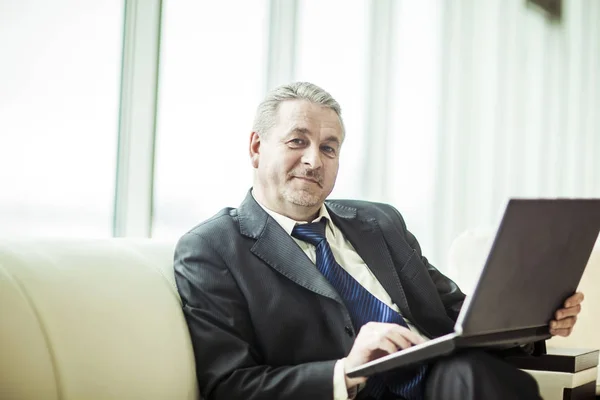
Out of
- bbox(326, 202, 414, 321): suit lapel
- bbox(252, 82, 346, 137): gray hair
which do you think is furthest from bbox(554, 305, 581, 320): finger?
bbox(252, 82, 346, 137): gray hair

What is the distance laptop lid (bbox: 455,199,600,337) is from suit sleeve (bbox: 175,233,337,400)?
376mm

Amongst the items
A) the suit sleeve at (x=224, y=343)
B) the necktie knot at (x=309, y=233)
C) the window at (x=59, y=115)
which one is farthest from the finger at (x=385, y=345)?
the window at (x=59, y=115)

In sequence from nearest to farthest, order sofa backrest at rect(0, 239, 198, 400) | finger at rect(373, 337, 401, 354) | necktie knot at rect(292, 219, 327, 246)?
sofa backrest at rect(0, 239, 198, 400) → finger at rect(373, 337, 401, 354) → necktie knot at rect(292, 219, 327, 246)

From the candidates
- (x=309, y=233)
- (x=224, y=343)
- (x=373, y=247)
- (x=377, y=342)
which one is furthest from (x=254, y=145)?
(x=377, y=342)

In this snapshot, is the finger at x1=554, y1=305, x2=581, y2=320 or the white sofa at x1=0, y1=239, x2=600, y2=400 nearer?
the white sofa at x1=0, y1=239, x2=600, y2=400

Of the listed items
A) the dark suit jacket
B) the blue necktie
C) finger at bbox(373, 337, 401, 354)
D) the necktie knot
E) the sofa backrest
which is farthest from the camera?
the necktie knot

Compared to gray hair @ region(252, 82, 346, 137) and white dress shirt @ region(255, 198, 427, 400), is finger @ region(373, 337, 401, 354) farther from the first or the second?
gray hair @ region(252, 82, 346, 137)

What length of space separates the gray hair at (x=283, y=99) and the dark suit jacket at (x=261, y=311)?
9.3 inches

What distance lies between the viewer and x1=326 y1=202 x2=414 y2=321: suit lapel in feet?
6.66

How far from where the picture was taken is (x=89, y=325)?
151 cm

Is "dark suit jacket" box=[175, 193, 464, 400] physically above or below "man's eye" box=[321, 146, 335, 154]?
below

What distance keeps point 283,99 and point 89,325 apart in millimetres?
889

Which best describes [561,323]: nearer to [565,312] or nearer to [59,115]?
[565,312]

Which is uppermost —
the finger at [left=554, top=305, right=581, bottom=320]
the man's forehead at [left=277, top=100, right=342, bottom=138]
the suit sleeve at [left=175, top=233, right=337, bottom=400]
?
the man's forehead at [left=277, top=100, right=342, bottom=138]
